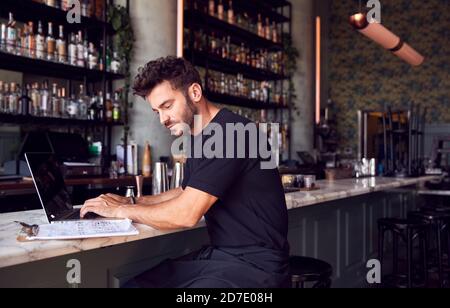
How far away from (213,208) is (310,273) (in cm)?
62

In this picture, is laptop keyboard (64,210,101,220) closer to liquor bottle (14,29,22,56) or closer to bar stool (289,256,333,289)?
bar stool (289,256,333,289)

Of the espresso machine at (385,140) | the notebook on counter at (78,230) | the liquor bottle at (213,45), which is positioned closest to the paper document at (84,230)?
the notebook on counter at (78,230)

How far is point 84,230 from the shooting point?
4.62 feet

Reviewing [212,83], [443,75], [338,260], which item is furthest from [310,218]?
[443,75]

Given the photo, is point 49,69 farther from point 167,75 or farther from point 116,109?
point 167,75

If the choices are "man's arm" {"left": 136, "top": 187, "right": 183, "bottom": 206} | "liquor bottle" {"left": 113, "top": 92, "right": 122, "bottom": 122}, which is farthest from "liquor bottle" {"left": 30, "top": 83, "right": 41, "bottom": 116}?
"man's arm" {"left": 136, "top": 187, "right": 183, "bottom": 206}

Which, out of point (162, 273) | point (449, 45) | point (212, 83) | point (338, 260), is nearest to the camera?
point (162, 273)

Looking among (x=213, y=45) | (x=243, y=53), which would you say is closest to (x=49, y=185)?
(x=213, y=45)

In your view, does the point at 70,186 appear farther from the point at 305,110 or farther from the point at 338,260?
the point at 305,110

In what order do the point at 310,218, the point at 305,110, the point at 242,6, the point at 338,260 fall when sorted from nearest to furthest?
the point at 310,218 → the point at 338,260 → the point at 242,6 → the point at 305,110

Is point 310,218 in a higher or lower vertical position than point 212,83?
lower

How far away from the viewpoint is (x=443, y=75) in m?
7.76
